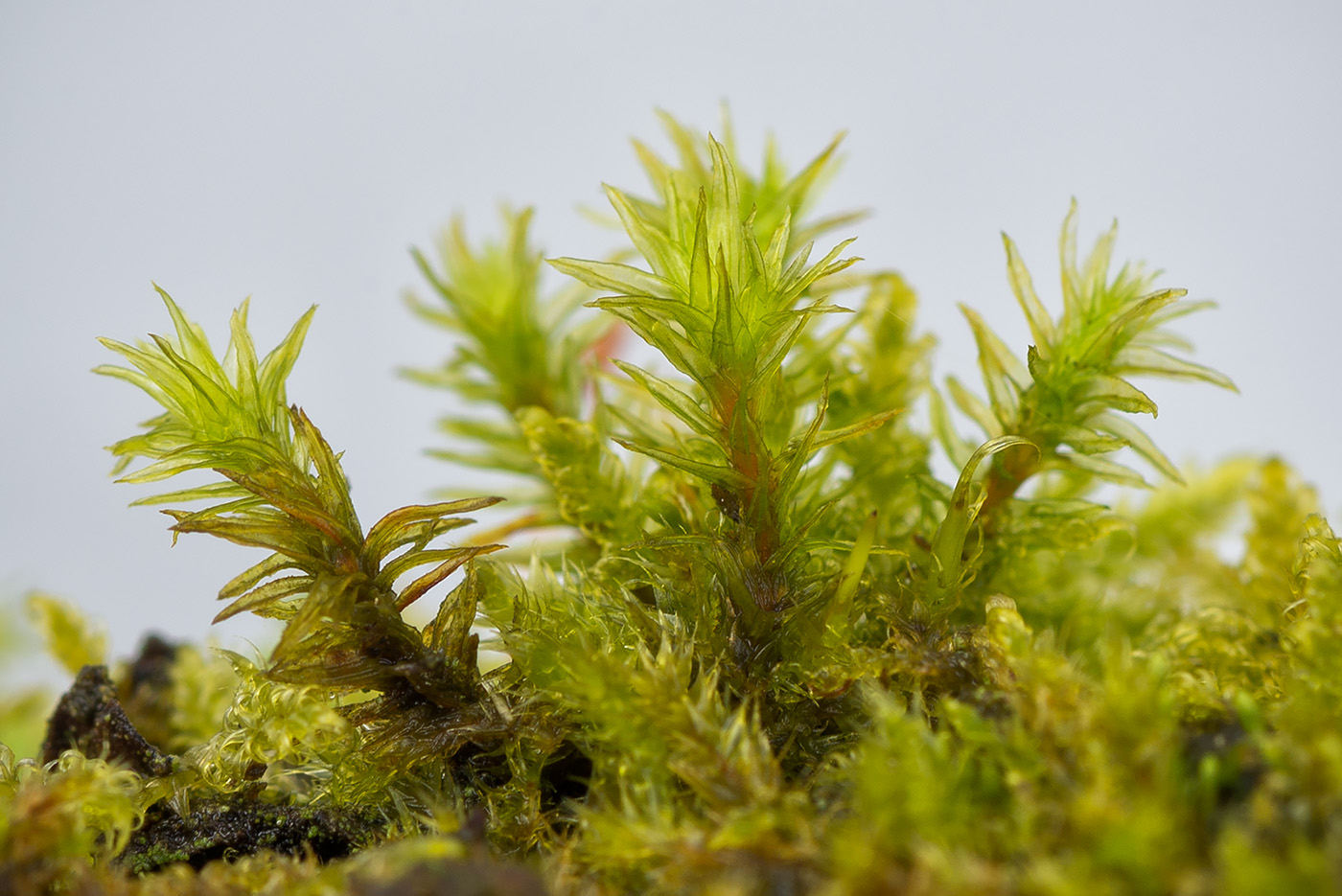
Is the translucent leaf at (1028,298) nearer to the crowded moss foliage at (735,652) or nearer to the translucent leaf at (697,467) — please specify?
the crowded moss foliage at (735,652)

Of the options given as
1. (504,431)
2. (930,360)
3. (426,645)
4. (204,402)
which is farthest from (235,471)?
(930,360)

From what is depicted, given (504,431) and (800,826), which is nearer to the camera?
(800,826)

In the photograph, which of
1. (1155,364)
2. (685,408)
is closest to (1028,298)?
(1155,364)

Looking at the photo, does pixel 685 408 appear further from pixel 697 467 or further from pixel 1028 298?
pixel 1028 298

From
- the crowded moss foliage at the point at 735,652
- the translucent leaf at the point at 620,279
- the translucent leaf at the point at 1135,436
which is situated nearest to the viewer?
the crowded moss foliage at the point at 735,652

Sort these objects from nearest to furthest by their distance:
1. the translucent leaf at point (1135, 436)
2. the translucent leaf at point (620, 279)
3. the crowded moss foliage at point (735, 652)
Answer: the crowded moss foliage at point (735, 652) < the translucent leaf at point (620, 279) < the translucent leaf at point (1135, 436)

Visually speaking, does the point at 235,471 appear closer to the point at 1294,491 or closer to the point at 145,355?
the point at 145,355

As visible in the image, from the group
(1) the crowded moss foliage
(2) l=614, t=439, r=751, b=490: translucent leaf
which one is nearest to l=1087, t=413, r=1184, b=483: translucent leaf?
(1) the crowded moss foliage

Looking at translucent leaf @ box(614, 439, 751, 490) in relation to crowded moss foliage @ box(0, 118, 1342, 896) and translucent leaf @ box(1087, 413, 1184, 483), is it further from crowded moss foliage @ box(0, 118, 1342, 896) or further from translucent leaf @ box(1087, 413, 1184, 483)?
translucent leaf @ box(1087, 413, 1184, 483)

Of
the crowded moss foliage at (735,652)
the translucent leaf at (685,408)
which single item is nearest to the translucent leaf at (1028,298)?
the crowded moss foliage at (735,652)
